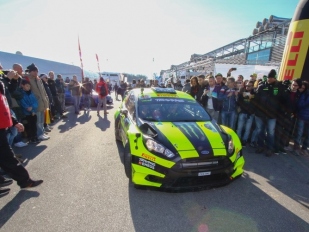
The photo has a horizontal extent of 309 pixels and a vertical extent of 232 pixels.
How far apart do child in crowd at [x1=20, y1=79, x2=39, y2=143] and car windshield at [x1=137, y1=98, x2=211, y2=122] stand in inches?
120

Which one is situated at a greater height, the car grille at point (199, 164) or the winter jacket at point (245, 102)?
the winter jacket at point (245, 102)

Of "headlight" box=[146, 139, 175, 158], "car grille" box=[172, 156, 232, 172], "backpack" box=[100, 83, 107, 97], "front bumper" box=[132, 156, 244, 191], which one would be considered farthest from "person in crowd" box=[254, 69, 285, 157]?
"backpack" box=[100, 83, 107, 97]

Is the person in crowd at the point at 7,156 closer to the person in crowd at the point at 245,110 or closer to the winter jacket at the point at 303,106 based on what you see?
the person in crowd at the point at 245,110

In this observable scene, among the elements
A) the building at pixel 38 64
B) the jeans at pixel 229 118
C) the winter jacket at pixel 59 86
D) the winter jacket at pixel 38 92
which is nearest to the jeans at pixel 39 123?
the winter jacket at pixel 38 92

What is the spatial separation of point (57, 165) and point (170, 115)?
244 cm

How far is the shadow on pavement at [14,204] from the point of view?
234 centimetres

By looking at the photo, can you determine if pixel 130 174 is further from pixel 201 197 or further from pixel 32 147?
pixel 32 147

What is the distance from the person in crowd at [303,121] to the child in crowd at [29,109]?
6743mm

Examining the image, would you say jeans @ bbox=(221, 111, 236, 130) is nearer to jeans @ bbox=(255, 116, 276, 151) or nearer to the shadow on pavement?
jeans @ bbox=(255, 116, 276, 151)

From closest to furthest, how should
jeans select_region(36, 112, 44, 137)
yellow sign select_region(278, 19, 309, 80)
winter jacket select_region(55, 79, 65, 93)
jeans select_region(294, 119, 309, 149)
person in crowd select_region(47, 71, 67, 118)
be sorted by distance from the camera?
1. jeans select_region(294, 119, 309, 149)
2. jeans select_region(36, 112, 44, 137)
3. yellow sign select_region(278, 19, 309, 80)
4. person in crowd select_region(47, 71, 67, 118)
5. winter jacket select_region(55, 79, 65, 93)

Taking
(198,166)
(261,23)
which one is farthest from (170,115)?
(261,23)

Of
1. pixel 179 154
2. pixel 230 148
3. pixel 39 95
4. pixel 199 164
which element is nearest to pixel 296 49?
pixel 230 148

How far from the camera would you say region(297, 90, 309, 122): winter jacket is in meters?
4.59

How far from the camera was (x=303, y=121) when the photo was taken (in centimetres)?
475
